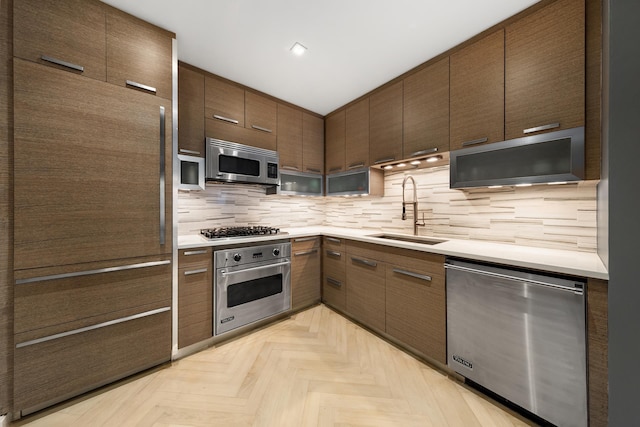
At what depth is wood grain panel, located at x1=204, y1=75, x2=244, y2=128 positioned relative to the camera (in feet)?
7.21

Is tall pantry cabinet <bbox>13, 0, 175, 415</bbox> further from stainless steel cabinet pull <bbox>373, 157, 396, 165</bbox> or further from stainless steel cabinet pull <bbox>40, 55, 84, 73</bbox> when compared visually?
stainless steel cabinet pull <bbox>373, 157, 396, 165</bbox>

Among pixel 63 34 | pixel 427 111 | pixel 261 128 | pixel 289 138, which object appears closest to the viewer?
pixel 63 34

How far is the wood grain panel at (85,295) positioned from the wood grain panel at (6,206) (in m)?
0.05

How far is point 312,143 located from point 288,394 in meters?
2.63

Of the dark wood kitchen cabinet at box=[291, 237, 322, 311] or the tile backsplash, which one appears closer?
the tile backsplash

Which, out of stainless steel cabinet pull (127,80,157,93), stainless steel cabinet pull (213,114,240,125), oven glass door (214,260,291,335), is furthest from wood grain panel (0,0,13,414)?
stainless steel cabinet pull (213,114,240,125)

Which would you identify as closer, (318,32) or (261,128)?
(318,32)

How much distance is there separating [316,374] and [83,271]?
164 centimetres

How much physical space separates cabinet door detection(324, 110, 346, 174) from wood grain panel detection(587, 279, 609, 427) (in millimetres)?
2264

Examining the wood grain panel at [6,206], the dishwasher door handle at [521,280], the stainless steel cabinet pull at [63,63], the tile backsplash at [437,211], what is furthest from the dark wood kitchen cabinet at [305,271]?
the stainless steel cabinet pull at [63,63]

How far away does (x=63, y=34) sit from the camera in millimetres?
1348

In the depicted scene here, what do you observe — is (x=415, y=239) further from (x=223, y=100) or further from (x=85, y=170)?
(x=85, y=170)

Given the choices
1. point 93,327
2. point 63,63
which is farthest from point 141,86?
point 93,327

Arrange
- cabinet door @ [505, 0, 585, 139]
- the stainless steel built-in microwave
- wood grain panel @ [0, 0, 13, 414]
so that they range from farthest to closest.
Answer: the stainless steel built-in microwave, cabinet door @ [505, 0, 585, 139], wood grain panel @ [0, 0, 13, 414]
